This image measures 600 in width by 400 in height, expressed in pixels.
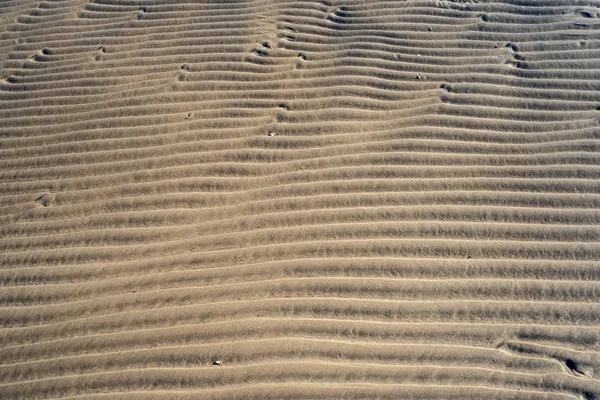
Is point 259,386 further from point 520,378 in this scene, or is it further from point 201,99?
point 201,99

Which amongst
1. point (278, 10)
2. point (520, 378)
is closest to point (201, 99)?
point (278, 10)

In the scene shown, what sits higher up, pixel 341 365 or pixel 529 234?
pixel 529 234

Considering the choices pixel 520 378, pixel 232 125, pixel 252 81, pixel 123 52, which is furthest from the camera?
pixel 123 52

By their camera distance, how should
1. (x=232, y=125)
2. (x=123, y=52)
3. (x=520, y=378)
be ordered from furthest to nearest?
(x=123, y=52)
(x=232, y=125)
(x=520, y=378)

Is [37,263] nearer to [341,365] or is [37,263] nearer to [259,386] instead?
[259,386]

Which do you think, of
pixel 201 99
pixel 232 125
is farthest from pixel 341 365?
pixel 201 99

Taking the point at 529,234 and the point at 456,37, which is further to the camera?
the point at 456,37

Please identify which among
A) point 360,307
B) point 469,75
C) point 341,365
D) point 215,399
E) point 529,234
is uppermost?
point 469,75
